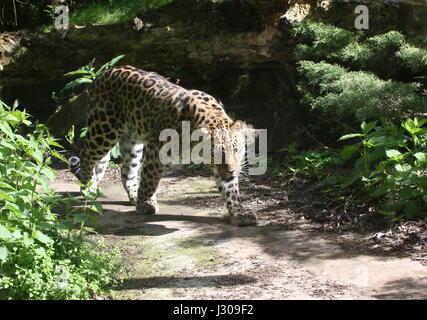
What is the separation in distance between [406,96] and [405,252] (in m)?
2.40

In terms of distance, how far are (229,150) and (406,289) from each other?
2.63 m

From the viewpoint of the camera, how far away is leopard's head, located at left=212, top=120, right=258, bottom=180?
735cm

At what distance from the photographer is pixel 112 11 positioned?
41.3 feet

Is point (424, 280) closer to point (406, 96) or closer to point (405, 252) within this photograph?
point (405, 252)

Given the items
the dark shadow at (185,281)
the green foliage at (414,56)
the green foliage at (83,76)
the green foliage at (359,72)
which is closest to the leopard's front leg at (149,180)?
the dark shadow at (185,281)

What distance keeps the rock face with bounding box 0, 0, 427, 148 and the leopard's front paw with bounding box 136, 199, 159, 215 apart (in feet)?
10.7

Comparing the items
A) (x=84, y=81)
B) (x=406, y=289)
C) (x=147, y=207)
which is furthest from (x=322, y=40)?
(x=406, y=289)

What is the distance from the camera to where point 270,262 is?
253 inches

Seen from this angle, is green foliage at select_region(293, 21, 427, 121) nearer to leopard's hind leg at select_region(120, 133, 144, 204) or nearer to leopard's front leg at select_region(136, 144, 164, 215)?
leopard's front leg at select_region(136, 144, 164, 215)

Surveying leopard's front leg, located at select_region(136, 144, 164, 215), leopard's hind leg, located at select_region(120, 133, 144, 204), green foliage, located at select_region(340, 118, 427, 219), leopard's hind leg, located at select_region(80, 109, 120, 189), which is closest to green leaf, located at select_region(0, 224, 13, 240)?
leopard's front leg, located at select_region(136, 144, 164, 215)

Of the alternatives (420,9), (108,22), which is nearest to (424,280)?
(420,9)

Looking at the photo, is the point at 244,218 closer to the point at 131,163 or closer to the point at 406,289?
the point at 131,163

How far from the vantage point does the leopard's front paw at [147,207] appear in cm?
828

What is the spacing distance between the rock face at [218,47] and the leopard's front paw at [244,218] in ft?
11.5
